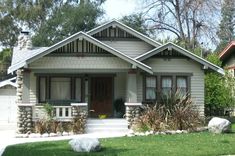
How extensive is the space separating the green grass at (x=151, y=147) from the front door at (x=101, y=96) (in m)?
8.16

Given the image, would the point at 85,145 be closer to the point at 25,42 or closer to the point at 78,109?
the point at 78,109

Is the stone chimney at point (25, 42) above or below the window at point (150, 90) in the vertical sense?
above

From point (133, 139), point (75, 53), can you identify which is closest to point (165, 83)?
point (75, 53)

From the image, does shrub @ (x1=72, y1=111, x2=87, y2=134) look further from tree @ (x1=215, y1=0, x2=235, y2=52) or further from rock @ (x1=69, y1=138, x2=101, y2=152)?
tree @ (x1=215, y1=0, x2=235, y2=52)

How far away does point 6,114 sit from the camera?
2741 centimetres

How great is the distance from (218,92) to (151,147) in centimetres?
1709

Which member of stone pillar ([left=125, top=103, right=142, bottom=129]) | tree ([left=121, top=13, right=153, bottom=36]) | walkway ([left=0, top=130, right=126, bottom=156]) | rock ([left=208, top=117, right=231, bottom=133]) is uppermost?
tree ([left=121, top=13, right=153, bottom=36])

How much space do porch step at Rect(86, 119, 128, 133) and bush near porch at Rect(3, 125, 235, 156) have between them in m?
4.90

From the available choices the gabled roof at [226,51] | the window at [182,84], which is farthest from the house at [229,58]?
the window at [182,84]

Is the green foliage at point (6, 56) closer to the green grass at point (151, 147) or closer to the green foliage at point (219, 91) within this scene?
the green foliage at point (219, 91)

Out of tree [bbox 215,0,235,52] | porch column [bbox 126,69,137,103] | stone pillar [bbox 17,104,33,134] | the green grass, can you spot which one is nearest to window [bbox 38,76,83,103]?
stone pillar [bbox 17,104,33,134]

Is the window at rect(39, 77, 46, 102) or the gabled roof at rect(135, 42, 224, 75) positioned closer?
the window at rect(39, 77, 46, 102)

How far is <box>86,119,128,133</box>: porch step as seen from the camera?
22591 millimetres

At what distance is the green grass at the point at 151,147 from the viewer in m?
14.1
